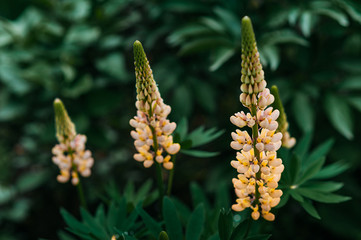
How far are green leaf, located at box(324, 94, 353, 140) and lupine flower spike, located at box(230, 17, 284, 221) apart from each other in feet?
3.11

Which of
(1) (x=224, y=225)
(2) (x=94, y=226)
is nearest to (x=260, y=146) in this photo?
(1) (x=224, y=225)

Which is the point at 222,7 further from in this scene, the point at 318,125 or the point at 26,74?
the point at 26,74

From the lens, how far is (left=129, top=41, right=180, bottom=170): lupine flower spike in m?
1.01

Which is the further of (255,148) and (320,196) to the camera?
(320,196)

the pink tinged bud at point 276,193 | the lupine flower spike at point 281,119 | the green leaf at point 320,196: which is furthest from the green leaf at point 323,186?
the pink tinged bud at point 276,193

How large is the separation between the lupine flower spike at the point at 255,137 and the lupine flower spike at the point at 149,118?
209 mm

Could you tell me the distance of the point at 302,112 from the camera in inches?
75.7

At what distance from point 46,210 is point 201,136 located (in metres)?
1.92

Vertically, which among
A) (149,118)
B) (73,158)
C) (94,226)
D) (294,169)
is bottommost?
(94,226)

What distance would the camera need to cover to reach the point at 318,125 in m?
2.28

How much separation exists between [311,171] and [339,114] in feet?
2.41

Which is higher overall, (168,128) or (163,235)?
(168,128)

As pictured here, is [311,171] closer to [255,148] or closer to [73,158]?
[255,148]

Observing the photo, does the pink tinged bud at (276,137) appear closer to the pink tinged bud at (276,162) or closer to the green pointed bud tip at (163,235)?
the pink tinged bud at (276,162)
